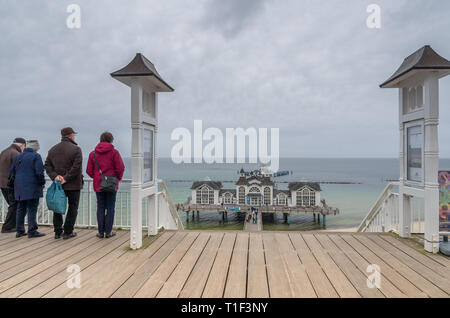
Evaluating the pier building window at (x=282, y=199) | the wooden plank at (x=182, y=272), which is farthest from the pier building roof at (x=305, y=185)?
the wooden plank at (x=182, y=272)

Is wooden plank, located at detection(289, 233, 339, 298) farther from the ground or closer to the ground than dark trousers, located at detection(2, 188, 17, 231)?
closer to the ground

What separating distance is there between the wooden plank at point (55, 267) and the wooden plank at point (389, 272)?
327 centimetres

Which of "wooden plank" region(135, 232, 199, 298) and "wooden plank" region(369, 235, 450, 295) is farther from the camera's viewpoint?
"wooden plank" region(369, 235, 450, 295)

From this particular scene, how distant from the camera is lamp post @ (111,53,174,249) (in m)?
3.44

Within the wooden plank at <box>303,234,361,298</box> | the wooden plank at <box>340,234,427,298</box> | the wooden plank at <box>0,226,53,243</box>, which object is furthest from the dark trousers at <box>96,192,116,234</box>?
the wooden plank at <box>340,234,427,298</box>

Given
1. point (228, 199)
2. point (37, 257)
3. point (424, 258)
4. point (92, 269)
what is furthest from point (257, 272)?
point (228, 199)

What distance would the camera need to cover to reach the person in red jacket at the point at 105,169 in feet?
11.9

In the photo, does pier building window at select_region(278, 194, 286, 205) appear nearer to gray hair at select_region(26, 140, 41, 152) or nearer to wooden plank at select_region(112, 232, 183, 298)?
wooden plank at select_region(112, 232, 183, 298)

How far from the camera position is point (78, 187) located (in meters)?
3.77

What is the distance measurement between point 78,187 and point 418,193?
16.5 feet

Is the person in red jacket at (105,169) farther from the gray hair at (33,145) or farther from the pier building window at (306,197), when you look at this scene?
the pier building window at (306,197)

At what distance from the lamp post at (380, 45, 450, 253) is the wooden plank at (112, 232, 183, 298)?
3517 millimetres
